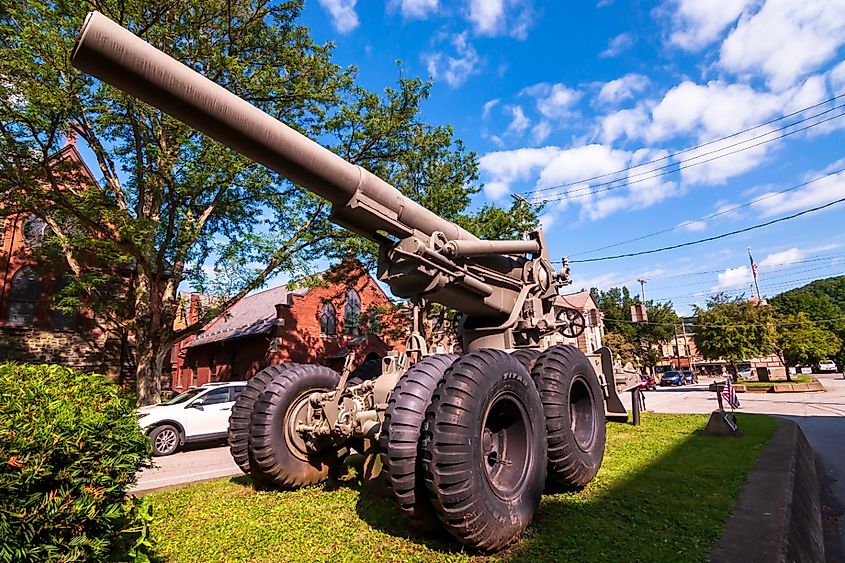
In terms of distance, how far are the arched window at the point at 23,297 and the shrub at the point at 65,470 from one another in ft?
63.1

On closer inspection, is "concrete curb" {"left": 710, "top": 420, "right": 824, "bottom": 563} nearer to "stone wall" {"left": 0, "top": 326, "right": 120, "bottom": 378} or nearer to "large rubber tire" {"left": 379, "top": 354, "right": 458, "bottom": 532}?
"large rubber tire" {"left": 379, "top": 354, "right": 458, "bottom": 532}

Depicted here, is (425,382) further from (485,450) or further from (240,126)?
(240,126)

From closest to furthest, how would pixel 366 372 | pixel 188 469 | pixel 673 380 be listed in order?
pixel 366 372
pixel 188 469
pixel 673 380

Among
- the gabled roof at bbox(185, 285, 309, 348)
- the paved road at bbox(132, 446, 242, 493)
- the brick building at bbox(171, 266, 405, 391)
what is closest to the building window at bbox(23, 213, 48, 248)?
the brick building at bbox(171, 266, 405, 391)

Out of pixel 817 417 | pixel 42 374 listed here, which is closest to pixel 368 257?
pixel 42 374

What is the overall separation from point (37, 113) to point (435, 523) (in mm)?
13084

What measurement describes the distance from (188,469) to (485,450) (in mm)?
6550

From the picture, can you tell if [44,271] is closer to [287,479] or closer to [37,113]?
[37,113]

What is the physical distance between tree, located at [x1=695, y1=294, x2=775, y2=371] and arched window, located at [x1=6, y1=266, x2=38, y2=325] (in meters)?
38.8

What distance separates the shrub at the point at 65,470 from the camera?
7.39 ft

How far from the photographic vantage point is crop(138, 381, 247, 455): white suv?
10.0 meters

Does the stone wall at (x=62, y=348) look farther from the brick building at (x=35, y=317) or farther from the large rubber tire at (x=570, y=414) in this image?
the large rubber tire at (x=570, y=414)

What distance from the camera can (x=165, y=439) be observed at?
10.1 m

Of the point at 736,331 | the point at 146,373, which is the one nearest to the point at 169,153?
the point at 146,373
